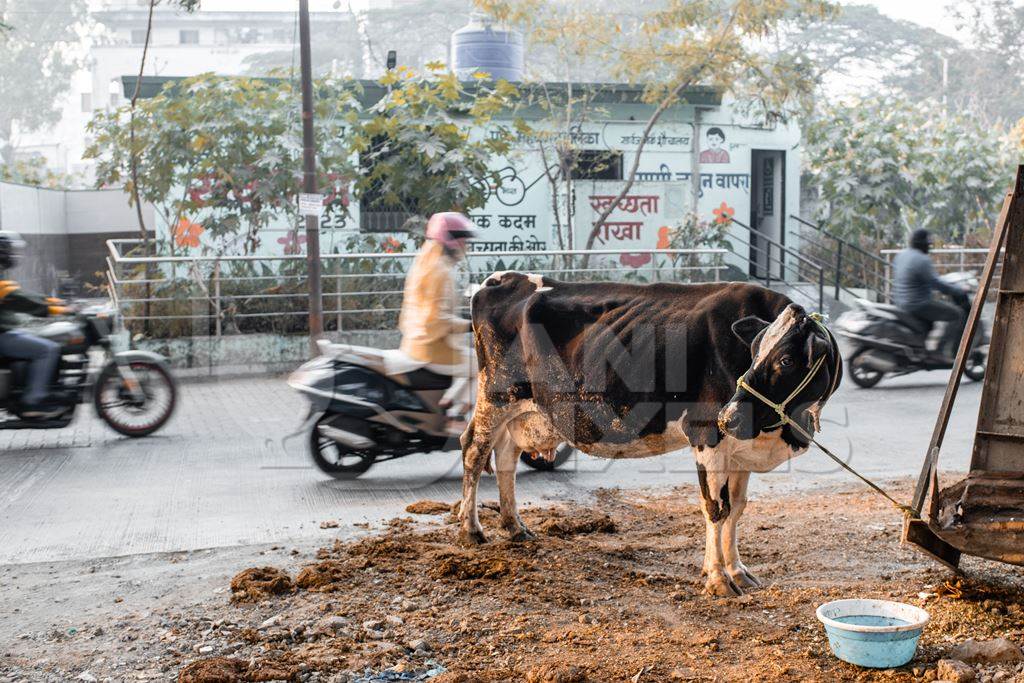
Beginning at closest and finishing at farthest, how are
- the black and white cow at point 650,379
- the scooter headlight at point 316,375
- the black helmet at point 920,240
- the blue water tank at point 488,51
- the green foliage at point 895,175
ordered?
1. the black and white cow at point 650,379
2. the scooter headlight at point 316,375
3. the black helmet at point 920,240
4. the blue water tank at point 488,51
5. the green foliage at point 895,175

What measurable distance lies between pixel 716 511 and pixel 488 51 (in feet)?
52.6

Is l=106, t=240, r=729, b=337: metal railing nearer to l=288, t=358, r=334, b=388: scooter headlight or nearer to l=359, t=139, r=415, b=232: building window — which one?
l=359, t=139, r=415, b=232: building window

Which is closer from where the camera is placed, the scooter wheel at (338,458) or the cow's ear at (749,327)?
the cow's ear at (749,327)

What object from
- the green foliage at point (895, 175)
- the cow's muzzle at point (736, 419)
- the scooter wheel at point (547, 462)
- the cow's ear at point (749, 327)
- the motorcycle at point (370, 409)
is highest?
the green foliage at point (895, 175)

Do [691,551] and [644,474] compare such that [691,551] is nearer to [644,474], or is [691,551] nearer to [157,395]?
[644,474]

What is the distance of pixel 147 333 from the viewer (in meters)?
14.0

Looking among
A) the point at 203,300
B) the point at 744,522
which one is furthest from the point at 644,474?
the point at 203,300

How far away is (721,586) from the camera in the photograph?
5102 millimetres

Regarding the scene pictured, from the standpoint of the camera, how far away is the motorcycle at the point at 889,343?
39.6 feet

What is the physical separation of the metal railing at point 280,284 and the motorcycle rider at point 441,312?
5.89 m

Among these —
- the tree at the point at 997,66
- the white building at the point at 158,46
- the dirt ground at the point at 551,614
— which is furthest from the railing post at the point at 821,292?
the white building at the point at 158,46

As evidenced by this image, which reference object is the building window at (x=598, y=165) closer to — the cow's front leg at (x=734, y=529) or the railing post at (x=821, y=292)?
the railing post at (x=821, y=292)

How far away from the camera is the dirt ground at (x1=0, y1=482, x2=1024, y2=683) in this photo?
4352 millimetres

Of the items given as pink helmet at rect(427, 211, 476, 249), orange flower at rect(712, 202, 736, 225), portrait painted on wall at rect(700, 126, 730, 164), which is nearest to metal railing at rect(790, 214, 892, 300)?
orange flower at rect(712, 202, 736, 225)
